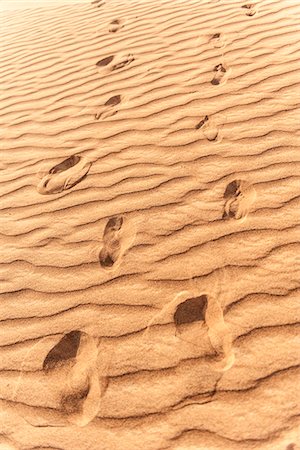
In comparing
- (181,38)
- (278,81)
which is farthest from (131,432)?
(181,38)

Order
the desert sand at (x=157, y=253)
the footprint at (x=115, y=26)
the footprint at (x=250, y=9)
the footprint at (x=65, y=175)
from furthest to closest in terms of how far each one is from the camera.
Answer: the footprint at (x=115, y=26) < the footprint at (x=250, y=9) < the footprint at (x=65, y=175) < the desert sand at (x=157, y=253)

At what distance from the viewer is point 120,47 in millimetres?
4512

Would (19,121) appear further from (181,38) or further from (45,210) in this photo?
(181,38)

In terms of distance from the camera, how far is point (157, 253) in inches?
85.8

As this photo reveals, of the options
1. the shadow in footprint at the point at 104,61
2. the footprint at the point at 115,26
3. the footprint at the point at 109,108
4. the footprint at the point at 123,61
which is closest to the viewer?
the footprint at the point at 109,108

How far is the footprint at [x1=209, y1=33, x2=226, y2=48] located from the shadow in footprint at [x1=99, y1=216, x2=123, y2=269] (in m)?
2.48

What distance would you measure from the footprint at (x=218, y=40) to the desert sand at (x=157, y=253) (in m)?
0.02

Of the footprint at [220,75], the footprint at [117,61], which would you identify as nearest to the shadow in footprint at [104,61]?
the footprint at [117,61]

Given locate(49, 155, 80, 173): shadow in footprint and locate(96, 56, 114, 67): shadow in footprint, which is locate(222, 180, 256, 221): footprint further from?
locate(96, 56, 114, 67): shadow in footprint

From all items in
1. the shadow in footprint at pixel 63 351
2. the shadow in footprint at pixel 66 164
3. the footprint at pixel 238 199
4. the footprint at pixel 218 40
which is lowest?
the shadow in footprint at pixel 63 351

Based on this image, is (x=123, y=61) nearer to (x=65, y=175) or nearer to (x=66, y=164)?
(x=66, y=164)

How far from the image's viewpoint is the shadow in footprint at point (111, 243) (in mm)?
2215

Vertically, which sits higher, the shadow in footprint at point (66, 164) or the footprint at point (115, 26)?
the footprint at point (115, 26)

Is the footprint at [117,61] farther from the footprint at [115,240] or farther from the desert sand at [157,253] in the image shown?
the footprint at [115,240]
